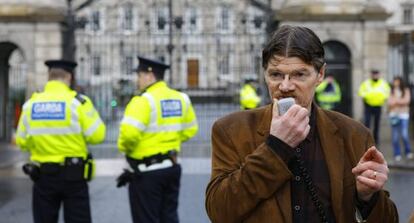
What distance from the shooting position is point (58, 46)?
16375 mm

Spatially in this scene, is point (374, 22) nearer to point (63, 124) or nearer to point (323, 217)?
point (63, 124)

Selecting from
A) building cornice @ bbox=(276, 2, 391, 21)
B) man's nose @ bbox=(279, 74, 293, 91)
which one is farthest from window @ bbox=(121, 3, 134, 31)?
man's nose @ bbox=(279, 74, 293, 91)

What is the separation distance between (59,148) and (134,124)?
697 mm

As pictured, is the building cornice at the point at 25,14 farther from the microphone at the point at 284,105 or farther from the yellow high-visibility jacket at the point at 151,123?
the microphone at the point at 284,105

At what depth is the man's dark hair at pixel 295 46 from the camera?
2480 mm

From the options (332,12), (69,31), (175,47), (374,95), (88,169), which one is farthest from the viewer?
(175,47)

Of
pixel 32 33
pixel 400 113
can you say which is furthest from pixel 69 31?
pixel 400 113

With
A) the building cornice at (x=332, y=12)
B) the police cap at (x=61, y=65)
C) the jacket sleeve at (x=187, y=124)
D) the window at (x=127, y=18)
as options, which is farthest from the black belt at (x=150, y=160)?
the window at (x=127, y=18)

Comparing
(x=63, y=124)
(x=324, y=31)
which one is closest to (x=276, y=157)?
(x=63, y=124)

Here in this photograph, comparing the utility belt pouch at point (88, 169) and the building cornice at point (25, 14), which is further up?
the building cornice at point (25, 14)

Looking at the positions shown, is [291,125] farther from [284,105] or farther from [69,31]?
[69,31]

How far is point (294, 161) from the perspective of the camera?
250cm

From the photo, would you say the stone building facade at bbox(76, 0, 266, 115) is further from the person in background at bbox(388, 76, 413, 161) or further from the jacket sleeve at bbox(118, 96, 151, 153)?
the jacket sleeve at bbox(118, 96, 151, 153)

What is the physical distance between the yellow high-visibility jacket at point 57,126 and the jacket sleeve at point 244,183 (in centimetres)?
355
